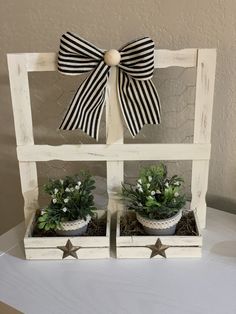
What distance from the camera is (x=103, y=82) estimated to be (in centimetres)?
72

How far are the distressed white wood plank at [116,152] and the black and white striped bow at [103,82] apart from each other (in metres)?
0.04

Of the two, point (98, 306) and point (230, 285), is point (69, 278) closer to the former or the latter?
point (98, 306)

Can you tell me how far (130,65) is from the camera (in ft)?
2.32

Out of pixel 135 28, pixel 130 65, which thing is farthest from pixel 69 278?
pixel 135 28

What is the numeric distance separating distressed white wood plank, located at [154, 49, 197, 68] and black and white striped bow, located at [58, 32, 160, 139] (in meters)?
0.02

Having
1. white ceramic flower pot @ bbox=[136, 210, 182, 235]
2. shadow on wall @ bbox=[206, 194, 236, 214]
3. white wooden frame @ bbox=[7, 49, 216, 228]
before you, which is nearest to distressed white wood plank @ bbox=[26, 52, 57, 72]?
white wooden frame @ bbox=[7, 49, 216, 228]

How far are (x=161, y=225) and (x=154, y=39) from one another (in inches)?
15.2

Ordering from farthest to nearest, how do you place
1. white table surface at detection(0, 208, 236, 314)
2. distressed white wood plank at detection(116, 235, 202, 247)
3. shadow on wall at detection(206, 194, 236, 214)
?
shadow on wall at detection(206, 194, 236, 214), distressed white wood plank at detection(116, 235, 202, 247), white table surface at detection(0, 208, 236, 314)

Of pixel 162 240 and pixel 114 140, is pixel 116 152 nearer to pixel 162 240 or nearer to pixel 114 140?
pixel 114 140

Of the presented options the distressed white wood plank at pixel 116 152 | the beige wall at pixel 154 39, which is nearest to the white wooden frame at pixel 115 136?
the distressed white wood plank at pixel 116 152

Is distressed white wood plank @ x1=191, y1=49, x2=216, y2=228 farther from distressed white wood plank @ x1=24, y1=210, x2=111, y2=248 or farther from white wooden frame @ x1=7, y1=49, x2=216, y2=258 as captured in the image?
distressed white wood plank @ x1=24, y1=210, x2=111, y2=248

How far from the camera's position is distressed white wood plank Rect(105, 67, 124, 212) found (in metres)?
0.74

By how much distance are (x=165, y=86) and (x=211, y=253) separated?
355mm

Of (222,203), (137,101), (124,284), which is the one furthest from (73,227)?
(222,203)
